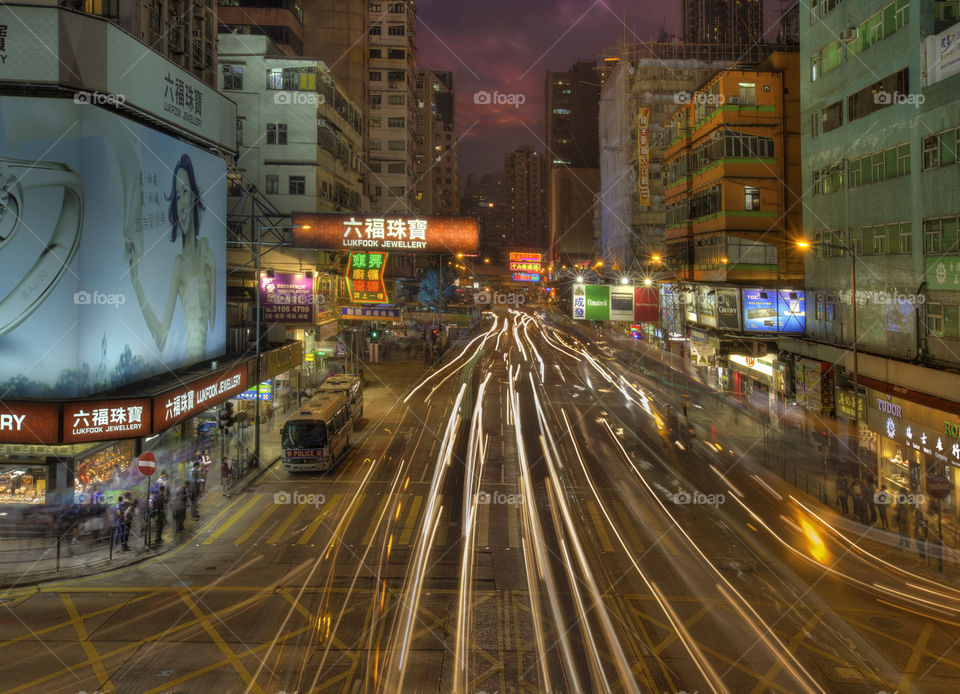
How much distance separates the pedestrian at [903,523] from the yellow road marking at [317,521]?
650 inches

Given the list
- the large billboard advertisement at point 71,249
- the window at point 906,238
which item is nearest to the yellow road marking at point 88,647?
the large billboard advertisement at point 71,249

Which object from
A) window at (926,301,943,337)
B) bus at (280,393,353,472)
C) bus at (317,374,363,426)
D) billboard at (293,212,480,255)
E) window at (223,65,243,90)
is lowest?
bus at (280,393,353,472)

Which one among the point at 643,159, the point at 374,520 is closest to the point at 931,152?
the point at 374,520

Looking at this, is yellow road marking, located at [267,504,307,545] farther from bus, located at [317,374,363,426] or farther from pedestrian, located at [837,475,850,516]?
pedestrian, located at [837,475,850,516]

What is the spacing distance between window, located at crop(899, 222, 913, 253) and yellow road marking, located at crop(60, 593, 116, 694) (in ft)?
84.8

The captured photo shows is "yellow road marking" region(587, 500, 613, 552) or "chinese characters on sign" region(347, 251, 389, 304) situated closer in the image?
"yellow road marking" region(587, 500, 613, 552)

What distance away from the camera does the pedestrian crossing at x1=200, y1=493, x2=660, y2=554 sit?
19172 mm

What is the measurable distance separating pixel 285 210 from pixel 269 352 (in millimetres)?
17646

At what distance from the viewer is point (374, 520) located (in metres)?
21.1

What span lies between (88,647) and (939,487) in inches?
885

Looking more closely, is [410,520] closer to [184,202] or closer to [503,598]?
[503,598]

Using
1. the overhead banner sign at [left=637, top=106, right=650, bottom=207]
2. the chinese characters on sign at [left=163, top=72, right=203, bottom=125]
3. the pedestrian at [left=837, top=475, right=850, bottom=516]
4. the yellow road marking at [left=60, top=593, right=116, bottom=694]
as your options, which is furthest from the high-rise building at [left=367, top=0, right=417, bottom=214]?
the yellow road marking at [left=60, top=593, right=116, bottom=694]

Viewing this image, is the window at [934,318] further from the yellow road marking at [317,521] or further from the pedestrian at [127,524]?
the pedestrian at [127,524]

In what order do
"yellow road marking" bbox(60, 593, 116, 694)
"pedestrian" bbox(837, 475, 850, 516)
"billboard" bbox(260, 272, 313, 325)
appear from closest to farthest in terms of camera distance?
1. "yellow road marking" bbox(60, 593, 116, 694)
2. "pedestrian" bbox(837, 475, 850, 516)
3. "billboard" bbox(260, 272, 313, 325)
